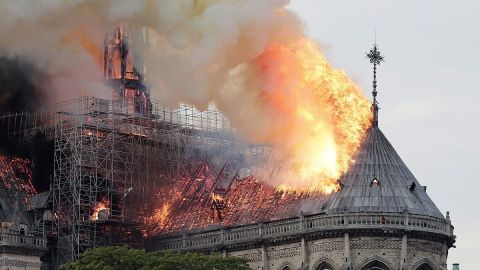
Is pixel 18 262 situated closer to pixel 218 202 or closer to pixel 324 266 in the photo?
pixel 218 202

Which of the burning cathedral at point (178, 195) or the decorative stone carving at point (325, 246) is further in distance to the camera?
the burning cathedral at point (178, 195)

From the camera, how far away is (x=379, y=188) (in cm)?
12088

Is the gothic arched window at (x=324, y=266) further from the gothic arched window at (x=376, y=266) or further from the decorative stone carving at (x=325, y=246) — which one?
the gothic arched window at (x=376, y=266)

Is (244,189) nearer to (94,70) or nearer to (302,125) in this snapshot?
(302,125)

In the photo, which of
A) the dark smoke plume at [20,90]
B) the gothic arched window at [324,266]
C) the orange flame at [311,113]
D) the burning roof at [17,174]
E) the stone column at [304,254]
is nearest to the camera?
the gothic arched window at [324,266]

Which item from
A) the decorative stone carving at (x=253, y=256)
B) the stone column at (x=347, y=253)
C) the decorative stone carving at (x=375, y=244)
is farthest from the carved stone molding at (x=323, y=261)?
the decorative stone carving at (x=253, y=256)

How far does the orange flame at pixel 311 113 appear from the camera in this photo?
124 m

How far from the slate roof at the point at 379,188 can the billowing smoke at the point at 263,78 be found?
1.33 metres

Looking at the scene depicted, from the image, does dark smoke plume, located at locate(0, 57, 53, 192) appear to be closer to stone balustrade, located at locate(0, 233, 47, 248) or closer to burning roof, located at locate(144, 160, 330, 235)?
stone balustrade, located at locate(0, 233, 47, 248)

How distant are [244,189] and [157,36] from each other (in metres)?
16.9

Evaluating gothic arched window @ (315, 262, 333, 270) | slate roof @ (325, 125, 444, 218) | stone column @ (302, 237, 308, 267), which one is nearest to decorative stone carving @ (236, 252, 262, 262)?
stone column @ (302, 237, 308, 267)

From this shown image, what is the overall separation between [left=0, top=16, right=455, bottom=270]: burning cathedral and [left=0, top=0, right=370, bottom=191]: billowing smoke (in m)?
1.34

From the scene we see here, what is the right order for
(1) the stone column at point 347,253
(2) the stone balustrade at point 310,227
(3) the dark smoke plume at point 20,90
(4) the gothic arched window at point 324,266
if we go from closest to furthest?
(1) the stone column at point 347,253
(2) the stone balustrade at point 310,227
(4) the gothic arched window at point 324,266
(3) the dark smoke plume at point 20,90

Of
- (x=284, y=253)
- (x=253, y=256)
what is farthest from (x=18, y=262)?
(x=284, y=253)
